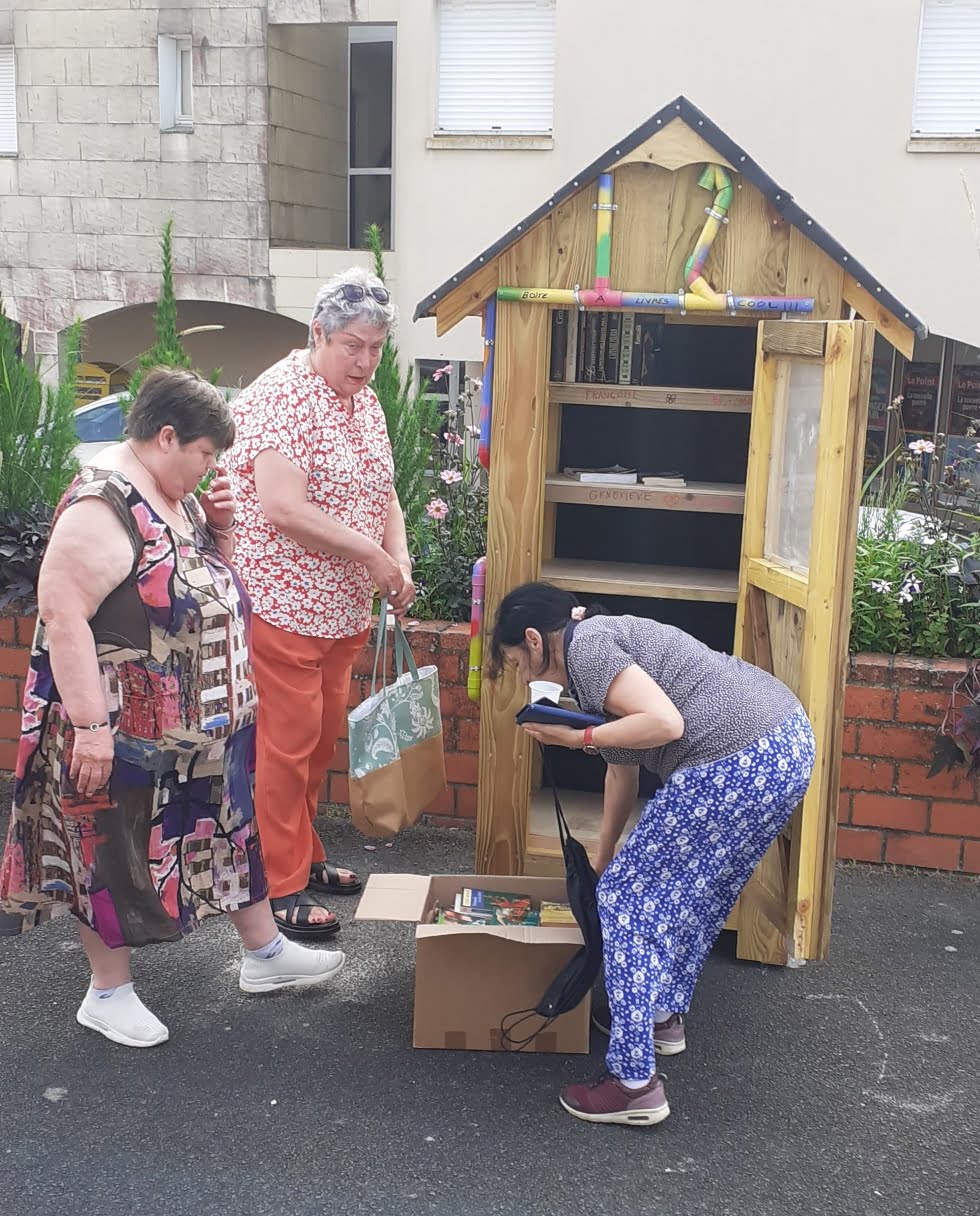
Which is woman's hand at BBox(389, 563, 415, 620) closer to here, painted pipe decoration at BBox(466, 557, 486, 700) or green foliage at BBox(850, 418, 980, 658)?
painted pipe decoration at BBox(466, 557, 486, 700)

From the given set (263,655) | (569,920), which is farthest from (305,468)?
(569,920)

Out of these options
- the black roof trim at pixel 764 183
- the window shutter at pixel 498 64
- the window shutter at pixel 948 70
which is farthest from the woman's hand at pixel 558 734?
the window shutter at pixel 498 64

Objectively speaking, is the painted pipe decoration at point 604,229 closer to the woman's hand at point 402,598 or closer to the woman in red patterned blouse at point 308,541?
the woman in red patterned blouse at point 308,541

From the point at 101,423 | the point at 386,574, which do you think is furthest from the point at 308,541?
the point at 101,423

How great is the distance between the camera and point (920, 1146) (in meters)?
3.09

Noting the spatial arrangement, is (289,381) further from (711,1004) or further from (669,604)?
(711,1004)

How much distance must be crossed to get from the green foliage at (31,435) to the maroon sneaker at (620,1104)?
362cm

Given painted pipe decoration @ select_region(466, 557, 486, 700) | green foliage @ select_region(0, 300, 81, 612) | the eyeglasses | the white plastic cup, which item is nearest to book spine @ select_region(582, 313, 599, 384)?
painted pipe decoration @ select_region(466, 557, 486, 700)

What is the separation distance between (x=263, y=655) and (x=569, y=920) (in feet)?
4.06

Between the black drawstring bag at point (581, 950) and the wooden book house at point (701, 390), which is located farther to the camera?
the wooden book house at point (701, 390)

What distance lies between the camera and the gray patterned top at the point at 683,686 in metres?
3.06

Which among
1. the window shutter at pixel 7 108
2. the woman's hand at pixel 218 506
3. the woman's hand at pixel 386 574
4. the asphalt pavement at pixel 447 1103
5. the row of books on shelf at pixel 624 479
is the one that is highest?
the window shutter at pixel 7 108

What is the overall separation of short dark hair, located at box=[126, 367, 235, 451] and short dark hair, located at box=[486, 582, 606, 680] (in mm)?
880

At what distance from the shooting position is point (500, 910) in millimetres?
3629
